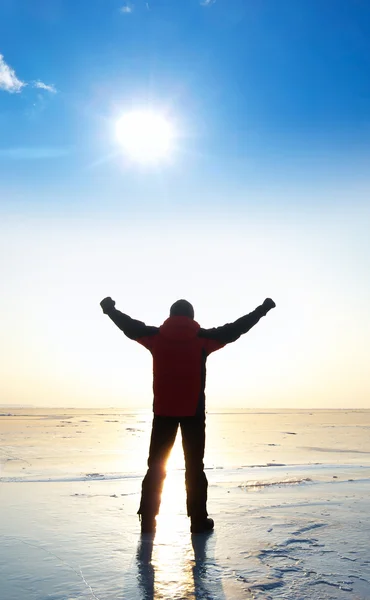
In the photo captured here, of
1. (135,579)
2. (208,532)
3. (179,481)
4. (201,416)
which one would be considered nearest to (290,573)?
(135,579)

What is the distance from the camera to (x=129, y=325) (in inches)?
208

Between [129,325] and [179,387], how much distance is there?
0.85 metres

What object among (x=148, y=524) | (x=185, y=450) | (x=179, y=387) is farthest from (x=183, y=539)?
(x=179, y=387)

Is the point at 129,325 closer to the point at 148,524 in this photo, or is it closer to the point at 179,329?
the point at 179,329

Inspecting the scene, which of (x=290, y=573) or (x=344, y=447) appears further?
(x=344, y=447)

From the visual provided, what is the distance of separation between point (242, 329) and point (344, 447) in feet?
36.3

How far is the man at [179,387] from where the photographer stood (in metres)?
5.08

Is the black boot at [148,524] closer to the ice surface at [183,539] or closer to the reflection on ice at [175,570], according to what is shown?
the ice surface at [183,539]

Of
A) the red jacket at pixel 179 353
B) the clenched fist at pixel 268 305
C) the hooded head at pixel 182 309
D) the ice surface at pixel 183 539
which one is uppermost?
the clenched fist at pixel 268 305

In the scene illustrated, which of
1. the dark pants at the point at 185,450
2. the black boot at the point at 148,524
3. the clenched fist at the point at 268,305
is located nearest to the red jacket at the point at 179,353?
the dark pants at the point at 185,450

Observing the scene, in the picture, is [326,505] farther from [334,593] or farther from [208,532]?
[334,593]

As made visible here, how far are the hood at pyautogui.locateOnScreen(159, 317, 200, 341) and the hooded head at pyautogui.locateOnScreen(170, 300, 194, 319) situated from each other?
135 millimetres

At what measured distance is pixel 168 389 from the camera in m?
5.12

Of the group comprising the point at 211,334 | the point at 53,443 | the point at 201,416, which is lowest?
the point at 53,443
